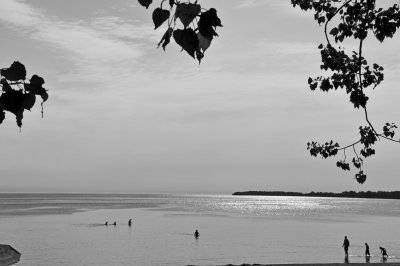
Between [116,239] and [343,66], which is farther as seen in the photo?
[116,239]

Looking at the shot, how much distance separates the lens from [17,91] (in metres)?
2.01

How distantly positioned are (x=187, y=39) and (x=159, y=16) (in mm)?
159

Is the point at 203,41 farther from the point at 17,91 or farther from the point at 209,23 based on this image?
the point at 17,91

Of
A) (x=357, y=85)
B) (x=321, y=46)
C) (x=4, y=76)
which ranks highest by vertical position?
(x=321, y=46)

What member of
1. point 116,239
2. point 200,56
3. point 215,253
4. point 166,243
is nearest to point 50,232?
point 116,239

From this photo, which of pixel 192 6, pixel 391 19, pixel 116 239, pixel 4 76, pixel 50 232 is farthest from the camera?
pixel 50 232

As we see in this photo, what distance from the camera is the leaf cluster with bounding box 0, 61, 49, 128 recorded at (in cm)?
196

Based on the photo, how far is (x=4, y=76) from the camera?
78.6 inches

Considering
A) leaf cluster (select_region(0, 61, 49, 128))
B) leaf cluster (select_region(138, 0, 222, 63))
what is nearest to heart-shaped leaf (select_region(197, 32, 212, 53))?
leaf cluster (select_region(138, 0, 222, 63))

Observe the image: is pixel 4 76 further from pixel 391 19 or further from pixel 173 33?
pixel 391 19

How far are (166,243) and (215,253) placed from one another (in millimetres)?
10283

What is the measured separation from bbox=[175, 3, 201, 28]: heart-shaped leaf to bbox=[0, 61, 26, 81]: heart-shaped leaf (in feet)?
2.17

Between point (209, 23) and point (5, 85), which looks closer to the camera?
point (209, 23)

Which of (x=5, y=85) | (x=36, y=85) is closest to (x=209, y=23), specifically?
(x=36, y=85)
